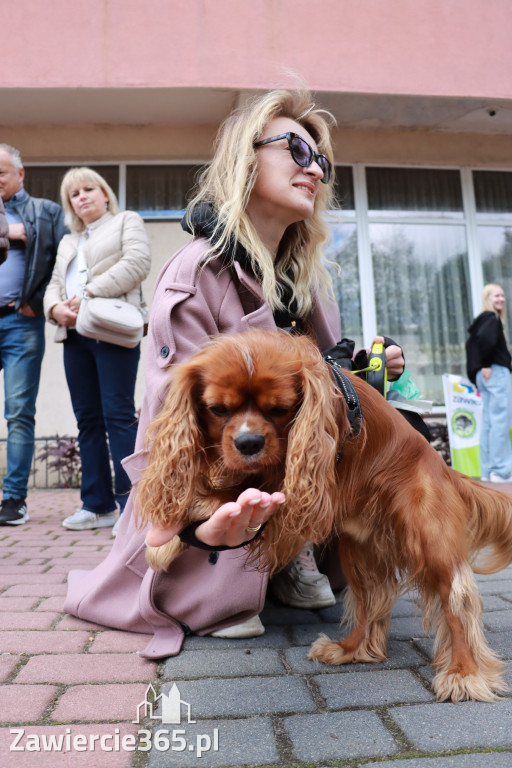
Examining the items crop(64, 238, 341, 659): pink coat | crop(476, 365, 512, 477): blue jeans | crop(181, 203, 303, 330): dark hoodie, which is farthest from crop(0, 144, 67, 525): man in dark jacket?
crop(476, 365, 512, 477): blue jeans

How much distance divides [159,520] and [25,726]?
2.09 feet

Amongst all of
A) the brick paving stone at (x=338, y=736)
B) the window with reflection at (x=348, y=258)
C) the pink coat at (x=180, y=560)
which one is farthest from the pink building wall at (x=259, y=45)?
the brick paving stone at (x=338, y=736)

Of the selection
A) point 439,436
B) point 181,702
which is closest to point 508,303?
point 439,436

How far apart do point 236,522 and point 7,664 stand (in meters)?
1.06

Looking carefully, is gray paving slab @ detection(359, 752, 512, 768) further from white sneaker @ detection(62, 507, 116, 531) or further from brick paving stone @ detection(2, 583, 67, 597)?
white sneaker @ detection(62, 507, 116, 531)

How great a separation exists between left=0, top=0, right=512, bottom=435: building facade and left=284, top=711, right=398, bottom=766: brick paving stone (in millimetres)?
5975

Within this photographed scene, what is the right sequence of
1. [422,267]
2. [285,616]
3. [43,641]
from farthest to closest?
[422,267]
[285,616]
[43,641]

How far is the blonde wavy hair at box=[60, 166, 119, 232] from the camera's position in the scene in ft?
Result: 14.6

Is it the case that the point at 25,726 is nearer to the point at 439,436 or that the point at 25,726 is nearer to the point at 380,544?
the point at 380,544

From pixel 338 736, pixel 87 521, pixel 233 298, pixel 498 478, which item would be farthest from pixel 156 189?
pixel 338 736

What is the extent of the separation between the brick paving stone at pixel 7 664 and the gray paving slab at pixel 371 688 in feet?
3.29

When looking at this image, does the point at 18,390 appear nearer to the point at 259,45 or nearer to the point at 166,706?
the point at 166,706

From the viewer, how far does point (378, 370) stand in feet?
8.14

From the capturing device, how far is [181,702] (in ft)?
5.85
